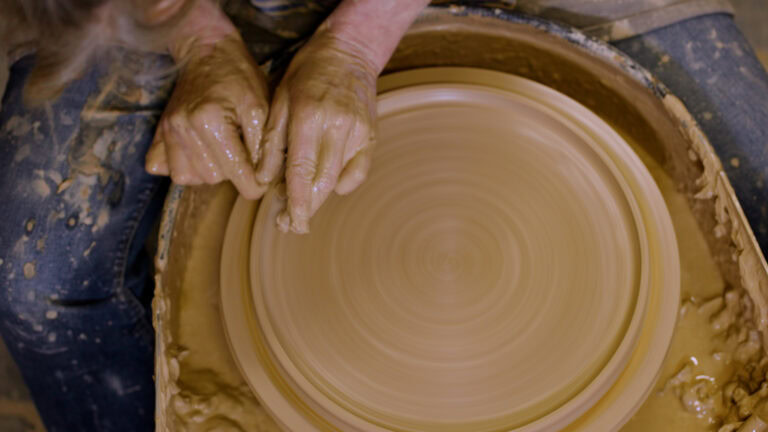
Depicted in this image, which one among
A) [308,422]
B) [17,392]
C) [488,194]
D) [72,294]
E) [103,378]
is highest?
[488,194]

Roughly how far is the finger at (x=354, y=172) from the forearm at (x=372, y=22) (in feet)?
0.70

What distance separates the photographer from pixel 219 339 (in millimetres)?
1004

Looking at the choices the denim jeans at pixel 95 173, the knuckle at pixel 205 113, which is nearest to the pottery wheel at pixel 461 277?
the knuckle at pixel 205 113

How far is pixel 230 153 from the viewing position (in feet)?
3.07

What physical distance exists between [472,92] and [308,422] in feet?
2.11

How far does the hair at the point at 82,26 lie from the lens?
36.4 inches

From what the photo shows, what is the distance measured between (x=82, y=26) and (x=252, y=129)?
324mm

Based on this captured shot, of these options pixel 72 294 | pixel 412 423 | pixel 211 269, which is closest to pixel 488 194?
pixel 412 423

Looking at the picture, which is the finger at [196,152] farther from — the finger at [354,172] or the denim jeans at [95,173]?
the denim jeans at [95,173]

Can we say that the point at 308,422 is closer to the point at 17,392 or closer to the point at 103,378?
the point at 103,378

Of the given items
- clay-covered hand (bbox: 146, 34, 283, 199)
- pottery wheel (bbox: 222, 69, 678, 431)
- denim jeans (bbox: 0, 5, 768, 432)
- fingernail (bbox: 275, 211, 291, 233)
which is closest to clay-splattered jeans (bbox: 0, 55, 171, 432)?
denim jeans (bbox: 0, 5, 768, 432)

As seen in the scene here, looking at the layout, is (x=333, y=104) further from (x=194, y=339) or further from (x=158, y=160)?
(x=194, y=339)

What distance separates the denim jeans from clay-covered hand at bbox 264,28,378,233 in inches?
12.8

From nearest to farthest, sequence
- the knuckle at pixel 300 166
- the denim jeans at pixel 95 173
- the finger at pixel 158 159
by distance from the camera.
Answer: the knuckle at pixel 300 166 < the finger at pixel 158 159 < the denim jeans at pixel 95 173
